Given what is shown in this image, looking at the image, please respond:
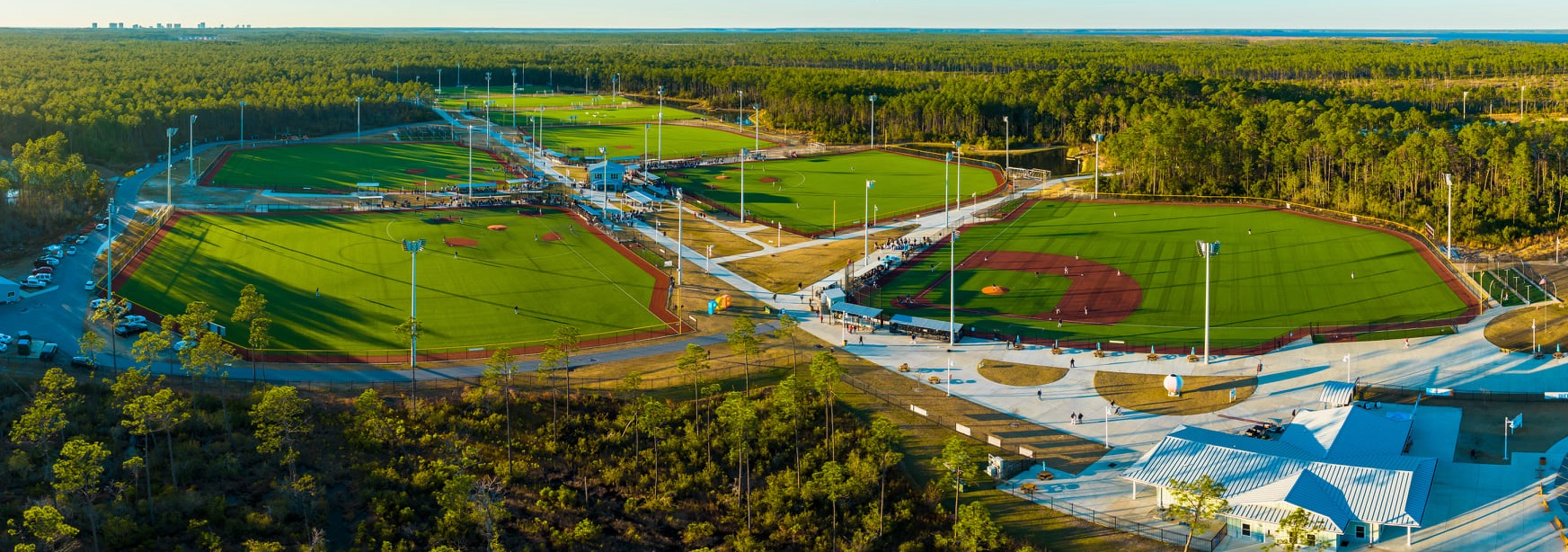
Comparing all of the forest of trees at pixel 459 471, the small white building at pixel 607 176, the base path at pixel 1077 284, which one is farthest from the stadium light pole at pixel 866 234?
the forest of trees at pixel 459 471

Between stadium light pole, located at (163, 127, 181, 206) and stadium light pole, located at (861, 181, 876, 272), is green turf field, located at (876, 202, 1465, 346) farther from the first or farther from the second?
stadium light pole, located at (163, 127, 181, 206)

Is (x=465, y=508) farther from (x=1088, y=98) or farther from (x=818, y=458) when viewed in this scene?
(x=1088, y=98)

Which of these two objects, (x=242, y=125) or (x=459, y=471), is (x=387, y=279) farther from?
(x=242, y=125)

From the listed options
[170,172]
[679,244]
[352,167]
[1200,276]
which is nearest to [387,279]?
[679,244]

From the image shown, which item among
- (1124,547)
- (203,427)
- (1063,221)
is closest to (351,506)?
(203,427)

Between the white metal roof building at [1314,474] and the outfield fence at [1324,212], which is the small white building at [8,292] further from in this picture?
the outfield fence at [1324,212]
